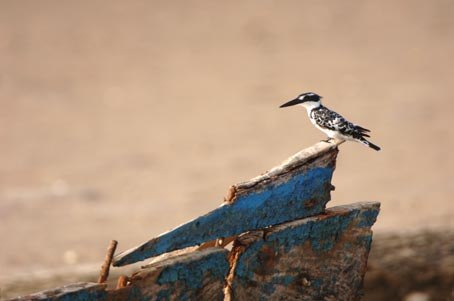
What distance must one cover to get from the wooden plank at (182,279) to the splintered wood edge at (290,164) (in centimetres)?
30

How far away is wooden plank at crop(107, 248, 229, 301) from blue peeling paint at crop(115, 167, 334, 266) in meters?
0.10

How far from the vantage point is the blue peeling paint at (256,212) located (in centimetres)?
560

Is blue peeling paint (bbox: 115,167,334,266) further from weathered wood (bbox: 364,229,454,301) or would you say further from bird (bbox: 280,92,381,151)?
weathered wood (bbox: 364,229,454,301)

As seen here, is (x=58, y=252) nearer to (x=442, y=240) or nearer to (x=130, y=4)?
(x=442, y=240)

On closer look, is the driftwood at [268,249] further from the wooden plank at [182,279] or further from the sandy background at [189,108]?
the sandy background at [189,108]

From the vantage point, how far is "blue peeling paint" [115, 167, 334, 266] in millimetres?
5598

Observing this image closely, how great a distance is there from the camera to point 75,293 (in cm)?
536

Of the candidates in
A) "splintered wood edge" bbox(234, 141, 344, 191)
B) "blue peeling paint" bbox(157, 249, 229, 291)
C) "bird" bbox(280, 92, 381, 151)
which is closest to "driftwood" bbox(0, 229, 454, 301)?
"bird" bbox(280, 92, 381, 151)

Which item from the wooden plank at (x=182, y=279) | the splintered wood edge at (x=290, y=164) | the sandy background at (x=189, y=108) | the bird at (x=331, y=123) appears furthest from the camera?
the sandy background at (x=189, y=108)

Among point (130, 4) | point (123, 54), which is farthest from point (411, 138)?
point (130, 4)

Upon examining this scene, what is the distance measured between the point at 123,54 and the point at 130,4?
2460 millimetres

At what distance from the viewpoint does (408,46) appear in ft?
84.8

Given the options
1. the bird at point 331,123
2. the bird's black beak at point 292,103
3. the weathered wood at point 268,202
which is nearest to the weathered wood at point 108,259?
the weathered wood at point 268,202

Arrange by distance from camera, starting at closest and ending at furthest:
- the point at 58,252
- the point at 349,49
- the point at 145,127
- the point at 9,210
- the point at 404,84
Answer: the point at 58,252 < the point at 9,210 < the point at 145,127 < the point at 404,84 < the point at 349,49
